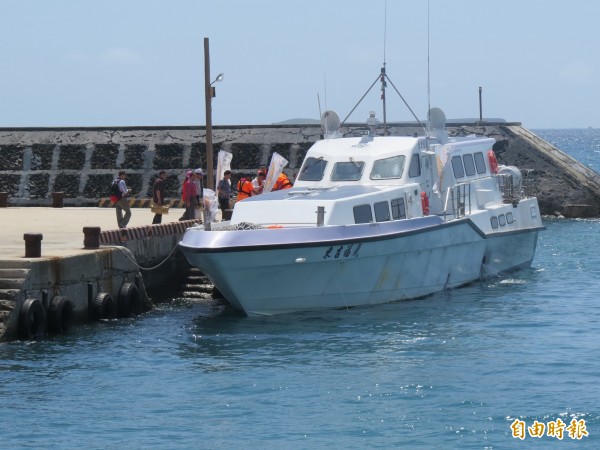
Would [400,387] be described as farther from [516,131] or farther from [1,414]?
[516,131]

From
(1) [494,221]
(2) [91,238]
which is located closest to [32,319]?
(2) [91,238]

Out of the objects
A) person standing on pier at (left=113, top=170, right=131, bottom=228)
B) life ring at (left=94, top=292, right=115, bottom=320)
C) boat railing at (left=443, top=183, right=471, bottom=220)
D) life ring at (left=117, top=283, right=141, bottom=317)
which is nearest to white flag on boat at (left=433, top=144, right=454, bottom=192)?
boat railing at (left=443, top=183, right=471, bottom=220)

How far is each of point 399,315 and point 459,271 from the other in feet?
11.6

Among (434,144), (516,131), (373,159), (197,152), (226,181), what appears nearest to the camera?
(373,159)

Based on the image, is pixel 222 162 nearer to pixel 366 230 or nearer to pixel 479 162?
pixel 366 230

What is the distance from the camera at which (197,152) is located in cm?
4225

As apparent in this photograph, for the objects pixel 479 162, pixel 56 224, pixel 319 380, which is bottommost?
pixel 319 380

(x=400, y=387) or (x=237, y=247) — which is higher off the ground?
(x=237, y=247)

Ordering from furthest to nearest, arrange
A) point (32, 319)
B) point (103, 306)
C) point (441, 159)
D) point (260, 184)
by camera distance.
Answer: point (260, 184)
point (441, 159)
point (103, 306)
point (32, 319)

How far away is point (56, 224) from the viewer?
98.4 feet

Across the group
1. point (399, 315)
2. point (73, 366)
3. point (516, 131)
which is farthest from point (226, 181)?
point (516, 131)

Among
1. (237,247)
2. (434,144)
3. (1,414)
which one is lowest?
(1,414)

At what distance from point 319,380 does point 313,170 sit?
327 inches

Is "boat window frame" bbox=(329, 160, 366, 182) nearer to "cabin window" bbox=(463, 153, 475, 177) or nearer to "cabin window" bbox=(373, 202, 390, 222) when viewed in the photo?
"cabin window" bbox=(373, 202, 390, 222)
